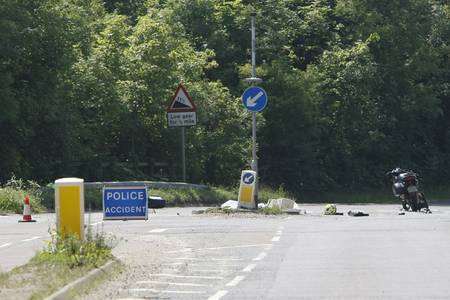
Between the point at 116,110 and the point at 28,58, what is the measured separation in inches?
161

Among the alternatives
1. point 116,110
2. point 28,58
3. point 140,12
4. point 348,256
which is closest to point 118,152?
point 116,110

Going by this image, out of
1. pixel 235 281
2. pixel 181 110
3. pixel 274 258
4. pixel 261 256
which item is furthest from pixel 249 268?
pixel 181 110

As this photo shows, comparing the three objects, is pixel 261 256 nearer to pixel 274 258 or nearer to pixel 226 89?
pixel 274 258

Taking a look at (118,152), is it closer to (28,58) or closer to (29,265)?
(28,58)

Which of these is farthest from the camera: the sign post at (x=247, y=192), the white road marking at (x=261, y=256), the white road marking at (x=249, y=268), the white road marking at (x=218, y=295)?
the sign post at (x=247, y=192)

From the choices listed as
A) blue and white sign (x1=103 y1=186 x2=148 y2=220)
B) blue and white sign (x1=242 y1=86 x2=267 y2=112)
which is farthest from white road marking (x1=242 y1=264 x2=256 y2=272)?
blue and white sign (x1=242 y1=86 x2=267 y2=112)

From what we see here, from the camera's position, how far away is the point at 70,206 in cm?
1463

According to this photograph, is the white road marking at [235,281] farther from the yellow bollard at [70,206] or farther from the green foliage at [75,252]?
the yellow bollard at [70,206]

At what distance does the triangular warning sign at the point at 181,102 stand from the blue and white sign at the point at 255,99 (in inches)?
188

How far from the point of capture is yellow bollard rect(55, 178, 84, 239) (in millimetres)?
14562

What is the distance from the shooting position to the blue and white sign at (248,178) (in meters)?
27.5

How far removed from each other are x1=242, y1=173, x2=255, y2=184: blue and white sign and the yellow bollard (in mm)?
13076

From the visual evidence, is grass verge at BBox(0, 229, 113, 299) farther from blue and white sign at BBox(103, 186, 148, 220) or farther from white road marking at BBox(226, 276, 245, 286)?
white road marking at BBox(226, 276, 245, 286)

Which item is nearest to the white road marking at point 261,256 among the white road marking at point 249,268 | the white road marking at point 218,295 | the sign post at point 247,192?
the white road marking at point 249,268
